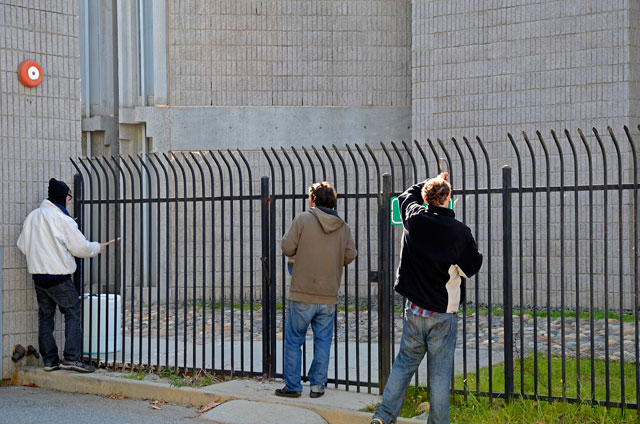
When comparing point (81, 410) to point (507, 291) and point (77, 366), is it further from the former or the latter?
point (507, 291)

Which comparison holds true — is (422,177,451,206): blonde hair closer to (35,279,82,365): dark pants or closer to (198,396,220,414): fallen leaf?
(198,396,220,414): fallen leaf

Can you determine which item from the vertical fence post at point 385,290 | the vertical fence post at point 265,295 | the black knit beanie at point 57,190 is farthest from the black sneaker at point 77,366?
the vertical fence post at point 385,290

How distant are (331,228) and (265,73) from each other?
782 cm

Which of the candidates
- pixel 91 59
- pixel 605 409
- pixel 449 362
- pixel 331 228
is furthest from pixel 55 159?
pixel 91 59

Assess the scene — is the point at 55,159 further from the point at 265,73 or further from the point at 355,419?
the point at 265,73

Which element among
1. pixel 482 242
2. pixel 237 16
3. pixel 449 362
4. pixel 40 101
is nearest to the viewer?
pixel 449 362

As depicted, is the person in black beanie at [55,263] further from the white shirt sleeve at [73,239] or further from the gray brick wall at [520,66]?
the gray brick wall at [520,66]

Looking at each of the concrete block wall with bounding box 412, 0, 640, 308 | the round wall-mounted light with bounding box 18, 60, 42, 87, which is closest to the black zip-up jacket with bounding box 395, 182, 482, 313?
the round wall-mounted light with bounding box 18, 60, 42, 87

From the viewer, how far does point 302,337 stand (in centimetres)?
730

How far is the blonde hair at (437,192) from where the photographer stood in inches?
231

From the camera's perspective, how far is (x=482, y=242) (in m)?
12.6

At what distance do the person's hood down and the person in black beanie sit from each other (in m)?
2.50

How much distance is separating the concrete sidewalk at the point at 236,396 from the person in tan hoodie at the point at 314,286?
0.76 ft

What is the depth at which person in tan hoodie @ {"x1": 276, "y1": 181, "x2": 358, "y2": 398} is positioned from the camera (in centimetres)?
718
